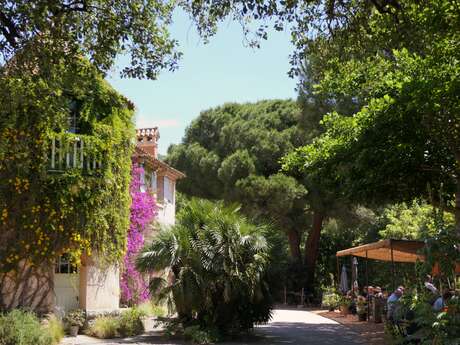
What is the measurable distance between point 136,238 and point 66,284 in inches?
166

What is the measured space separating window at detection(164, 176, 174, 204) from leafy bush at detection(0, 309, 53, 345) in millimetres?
14675

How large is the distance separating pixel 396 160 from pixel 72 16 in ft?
29.7

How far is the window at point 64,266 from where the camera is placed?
20.3 meters

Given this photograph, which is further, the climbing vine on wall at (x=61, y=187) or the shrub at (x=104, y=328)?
the shrub at (x=104, y=328)

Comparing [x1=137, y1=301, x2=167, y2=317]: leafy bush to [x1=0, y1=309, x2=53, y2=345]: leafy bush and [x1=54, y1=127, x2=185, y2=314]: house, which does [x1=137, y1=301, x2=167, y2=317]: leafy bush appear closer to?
[x1=54, y1=127, x2=185, y2=314]: house

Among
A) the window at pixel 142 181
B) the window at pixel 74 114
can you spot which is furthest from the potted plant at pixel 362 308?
the window at pixel 74 114

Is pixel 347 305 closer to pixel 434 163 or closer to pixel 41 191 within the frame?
pixel 434 163

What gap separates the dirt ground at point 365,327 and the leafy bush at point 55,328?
27.9 ft

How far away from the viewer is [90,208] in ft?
63.9

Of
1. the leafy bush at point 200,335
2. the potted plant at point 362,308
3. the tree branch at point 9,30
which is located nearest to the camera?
the tree branch at point 9,30

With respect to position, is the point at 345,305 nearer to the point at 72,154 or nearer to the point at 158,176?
the point at 158,176

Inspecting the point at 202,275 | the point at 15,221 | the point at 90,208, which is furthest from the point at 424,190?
the point at 15,221

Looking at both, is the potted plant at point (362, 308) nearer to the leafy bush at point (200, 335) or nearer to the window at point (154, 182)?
the leafy bush at point (200, 335)

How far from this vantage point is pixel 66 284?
20375mm
